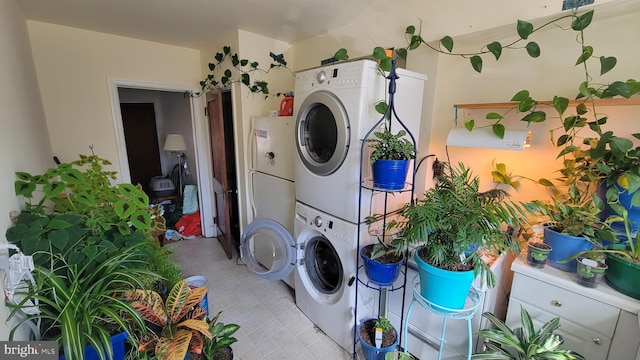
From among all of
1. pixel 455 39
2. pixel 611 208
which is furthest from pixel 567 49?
pixel 611 208

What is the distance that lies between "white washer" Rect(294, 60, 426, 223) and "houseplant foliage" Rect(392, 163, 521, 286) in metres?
0.42

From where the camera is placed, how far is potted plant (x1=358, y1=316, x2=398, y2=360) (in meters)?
1.48

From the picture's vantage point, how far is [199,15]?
6.72 ft

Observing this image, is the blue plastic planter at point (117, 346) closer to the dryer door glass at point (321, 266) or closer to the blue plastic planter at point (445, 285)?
the dryer door glass at point (321, 266)

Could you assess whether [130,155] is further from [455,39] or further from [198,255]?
[455,39]

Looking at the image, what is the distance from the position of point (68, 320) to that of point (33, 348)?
149 millimetres

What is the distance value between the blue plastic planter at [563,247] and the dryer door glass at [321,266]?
1.18m

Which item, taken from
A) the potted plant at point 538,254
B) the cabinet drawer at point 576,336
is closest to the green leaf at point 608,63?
the potted plant at point 538,254

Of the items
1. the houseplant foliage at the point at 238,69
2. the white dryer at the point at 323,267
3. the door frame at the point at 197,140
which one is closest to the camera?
the white dryer at the point at 323,267

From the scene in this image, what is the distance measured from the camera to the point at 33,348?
2.83 ft

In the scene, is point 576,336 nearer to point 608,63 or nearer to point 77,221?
point 608,63

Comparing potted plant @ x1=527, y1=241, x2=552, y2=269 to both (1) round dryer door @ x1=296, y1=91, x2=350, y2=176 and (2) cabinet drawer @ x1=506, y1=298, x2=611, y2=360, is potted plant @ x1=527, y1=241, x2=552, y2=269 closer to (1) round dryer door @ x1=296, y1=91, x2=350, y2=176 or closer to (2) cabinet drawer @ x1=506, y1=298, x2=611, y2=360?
(2) cabinet drawer @ x1=506, y1=298, x2=611, y2=360

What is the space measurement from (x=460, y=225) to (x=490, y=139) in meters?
0.64

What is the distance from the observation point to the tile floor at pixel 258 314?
5.78ft
